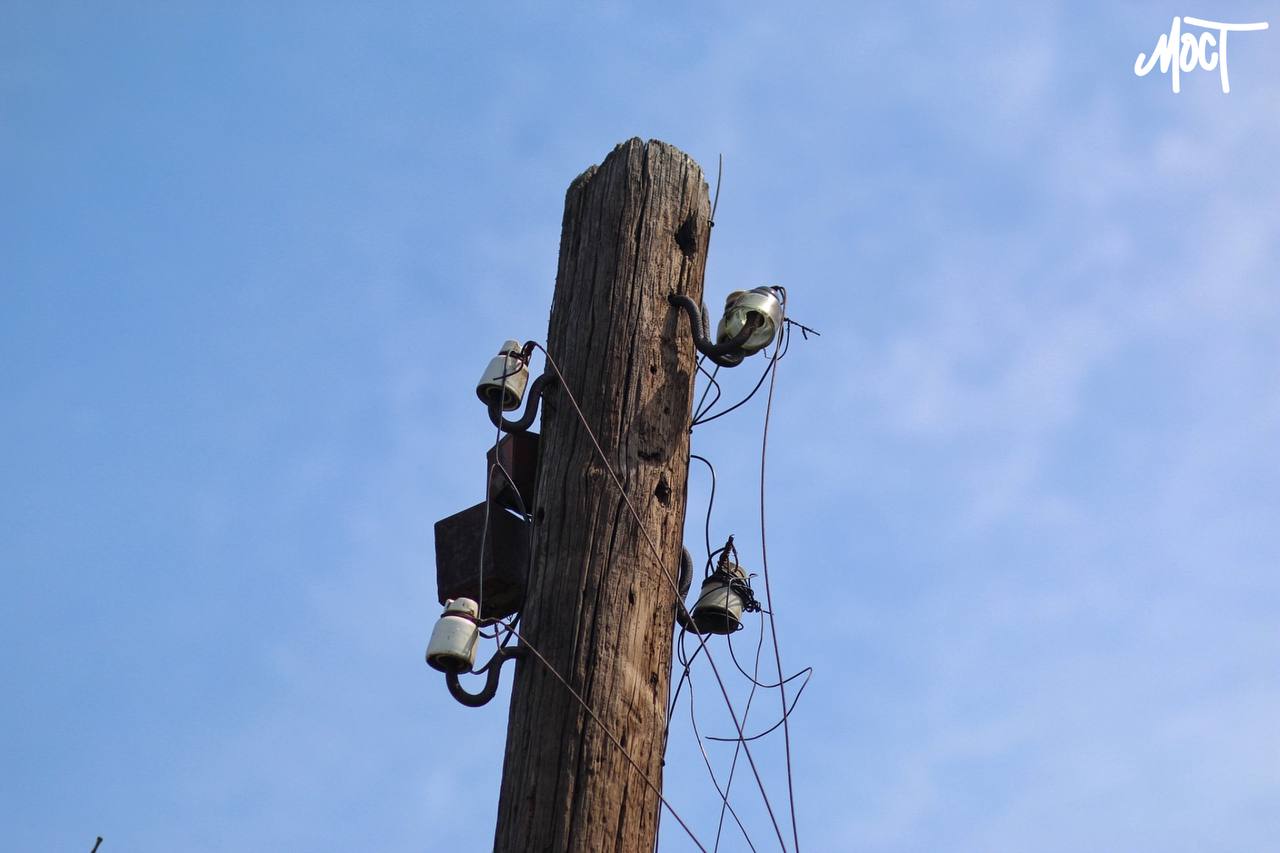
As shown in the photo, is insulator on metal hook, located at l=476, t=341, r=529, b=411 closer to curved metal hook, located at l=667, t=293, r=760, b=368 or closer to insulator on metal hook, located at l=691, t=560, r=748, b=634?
curved metal hook, located at l=667, t=293, r=760, b=368

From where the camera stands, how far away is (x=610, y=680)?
13.0 ft

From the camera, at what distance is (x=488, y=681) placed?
408 cm

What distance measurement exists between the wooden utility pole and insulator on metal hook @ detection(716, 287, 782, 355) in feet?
0.43

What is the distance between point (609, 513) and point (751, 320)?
0.91m

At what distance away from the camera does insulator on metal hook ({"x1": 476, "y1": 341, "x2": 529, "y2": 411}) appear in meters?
4.63

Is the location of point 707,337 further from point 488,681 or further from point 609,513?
point 488,681

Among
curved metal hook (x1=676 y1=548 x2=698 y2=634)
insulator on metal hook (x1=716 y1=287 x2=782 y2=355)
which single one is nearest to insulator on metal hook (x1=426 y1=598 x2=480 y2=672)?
curved metal hook (x1=676 y1=548 x2=698 y2=634)

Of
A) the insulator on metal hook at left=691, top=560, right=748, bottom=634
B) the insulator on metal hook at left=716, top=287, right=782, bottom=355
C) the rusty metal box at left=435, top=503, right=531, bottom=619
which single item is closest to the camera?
the rusty metal box at left=435, top=503, right=531, bottom=619

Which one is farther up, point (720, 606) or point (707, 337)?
point (707, 337)

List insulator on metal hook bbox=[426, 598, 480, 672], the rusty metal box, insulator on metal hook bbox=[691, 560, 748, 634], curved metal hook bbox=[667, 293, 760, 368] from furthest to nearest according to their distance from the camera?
insulator on metal hook bbox=[691, 560, 748, 634] < curved metal hook bbox=[667, 293, 760, 368] < the rusty metal box < insulator on metal hook bbox=[426, 598, 480, 672]

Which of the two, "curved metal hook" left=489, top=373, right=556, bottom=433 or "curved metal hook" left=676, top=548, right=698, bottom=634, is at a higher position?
"curved metal hook" left=489, top=373, right=556, bottom=433

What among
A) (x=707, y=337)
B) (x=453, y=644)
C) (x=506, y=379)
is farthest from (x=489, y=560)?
(x=707, y=337)

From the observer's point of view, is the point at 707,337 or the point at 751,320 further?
the point at 751,320

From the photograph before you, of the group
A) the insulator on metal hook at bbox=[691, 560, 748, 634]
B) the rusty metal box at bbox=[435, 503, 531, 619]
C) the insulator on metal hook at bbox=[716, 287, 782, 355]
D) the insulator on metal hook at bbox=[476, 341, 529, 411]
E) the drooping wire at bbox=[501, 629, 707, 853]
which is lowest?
the drooping wire at bbox=[501, 629, 707, 853]
